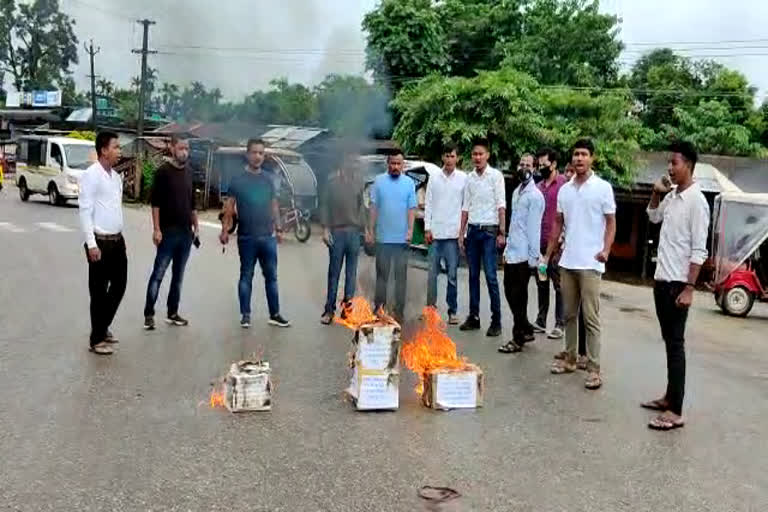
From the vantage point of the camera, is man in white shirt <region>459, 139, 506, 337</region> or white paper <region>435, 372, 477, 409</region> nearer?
white paper <region>435, 372, 477, 409</region>

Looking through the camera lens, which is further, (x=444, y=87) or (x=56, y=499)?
(x=444, y=87)

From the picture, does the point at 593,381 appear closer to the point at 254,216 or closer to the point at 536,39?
the point at 254,216

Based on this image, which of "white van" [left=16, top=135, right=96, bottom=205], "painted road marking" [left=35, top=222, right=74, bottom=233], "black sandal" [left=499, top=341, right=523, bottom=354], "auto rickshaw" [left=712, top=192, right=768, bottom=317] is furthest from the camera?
"white van" [left=16, top=135, right=96, bottom=205]

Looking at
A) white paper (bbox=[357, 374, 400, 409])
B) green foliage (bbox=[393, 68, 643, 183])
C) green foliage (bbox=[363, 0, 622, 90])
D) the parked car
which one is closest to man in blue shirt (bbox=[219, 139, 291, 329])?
the parked car

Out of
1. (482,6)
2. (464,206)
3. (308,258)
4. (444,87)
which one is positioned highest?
(482,6)

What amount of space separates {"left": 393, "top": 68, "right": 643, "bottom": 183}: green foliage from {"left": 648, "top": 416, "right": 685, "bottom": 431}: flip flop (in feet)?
35.5

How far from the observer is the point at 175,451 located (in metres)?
4.77

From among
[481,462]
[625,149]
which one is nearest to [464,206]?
[481,462]

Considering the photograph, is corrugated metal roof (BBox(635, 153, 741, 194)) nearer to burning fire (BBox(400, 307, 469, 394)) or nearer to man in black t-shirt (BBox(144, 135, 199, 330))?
man in black t-shirt (BBox(144, 135, 199, 330))

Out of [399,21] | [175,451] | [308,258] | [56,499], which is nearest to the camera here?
[56,499]

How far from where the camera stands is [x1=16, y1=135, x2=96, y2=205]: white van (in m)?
25.8

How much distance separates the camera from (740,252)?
13336mm

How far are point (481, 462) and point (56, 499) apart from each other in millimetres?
2267

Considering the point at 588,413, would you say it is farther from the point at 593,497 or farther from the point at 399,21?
the point at 399,21
